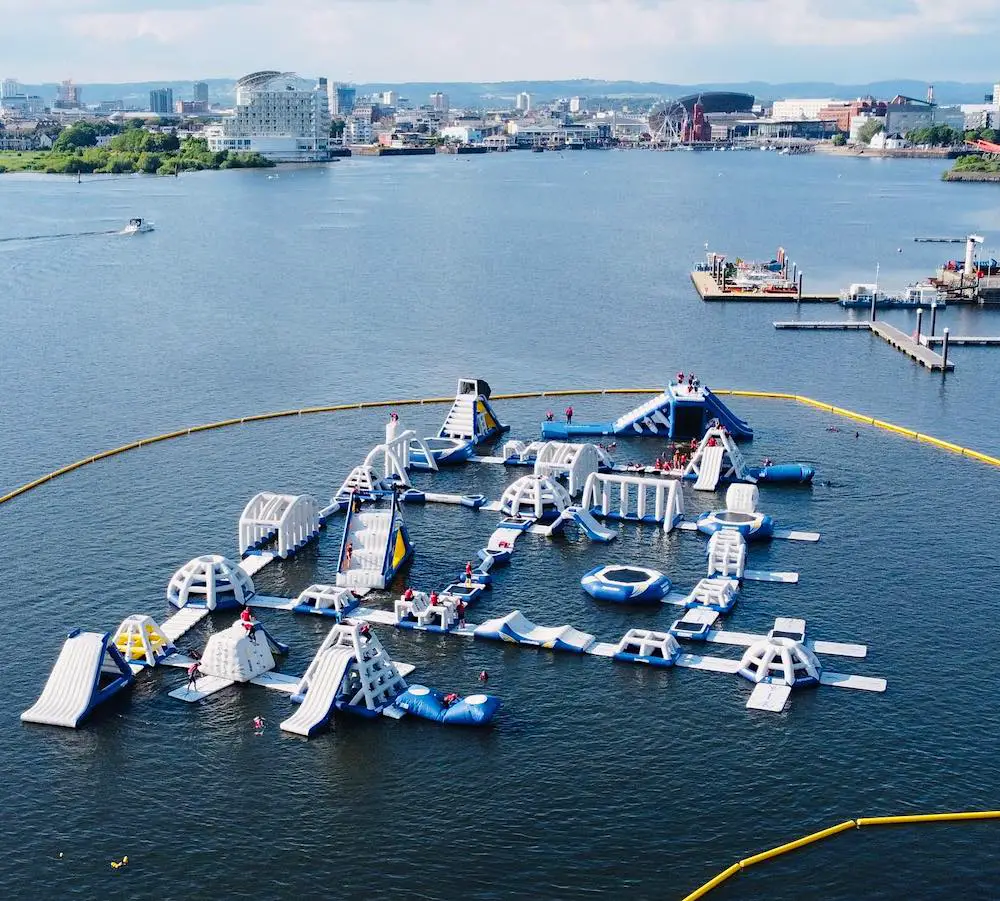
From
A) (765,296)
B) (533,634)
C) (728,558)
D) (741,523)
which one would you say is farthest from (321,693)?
(765,296)

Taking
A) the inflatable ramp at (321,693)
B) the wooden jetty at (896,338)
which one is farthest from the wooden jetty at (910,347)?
the inflatable ramp at (321,693)

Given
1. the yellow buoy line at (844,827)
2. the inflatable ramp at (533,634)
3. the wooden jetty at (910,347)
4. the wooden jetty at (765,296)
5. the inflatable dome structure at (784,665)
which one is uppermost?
the wooden jetty at (765,296)

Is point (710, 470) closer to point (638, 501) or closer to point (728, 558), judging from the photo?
point (638, 501)

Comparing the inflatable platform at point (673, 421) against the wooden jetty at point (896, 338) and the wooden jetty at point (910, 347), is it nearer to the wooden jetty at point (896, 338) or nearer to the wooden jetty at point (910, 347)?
the wooden jetty at point (910, 347)

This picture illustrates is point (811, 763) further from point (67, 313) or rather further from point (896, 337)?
point (67, 313)

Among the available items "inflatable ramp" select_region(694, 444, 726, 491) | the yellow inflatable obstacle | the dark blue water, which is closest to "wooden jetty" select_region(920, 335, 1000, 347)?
the dark blue water

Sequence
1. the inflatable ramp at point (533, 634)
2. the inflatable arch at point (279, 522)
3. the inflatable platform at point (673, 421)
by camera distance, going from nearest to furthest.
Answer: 1. the inflatable ramp at point (533, 634)
2. the inflatable arch at point (279, 522)
3. the inflatable platform at point (673, 421)

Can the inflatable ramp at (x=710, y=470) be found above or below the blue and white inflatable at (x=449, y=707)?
above
